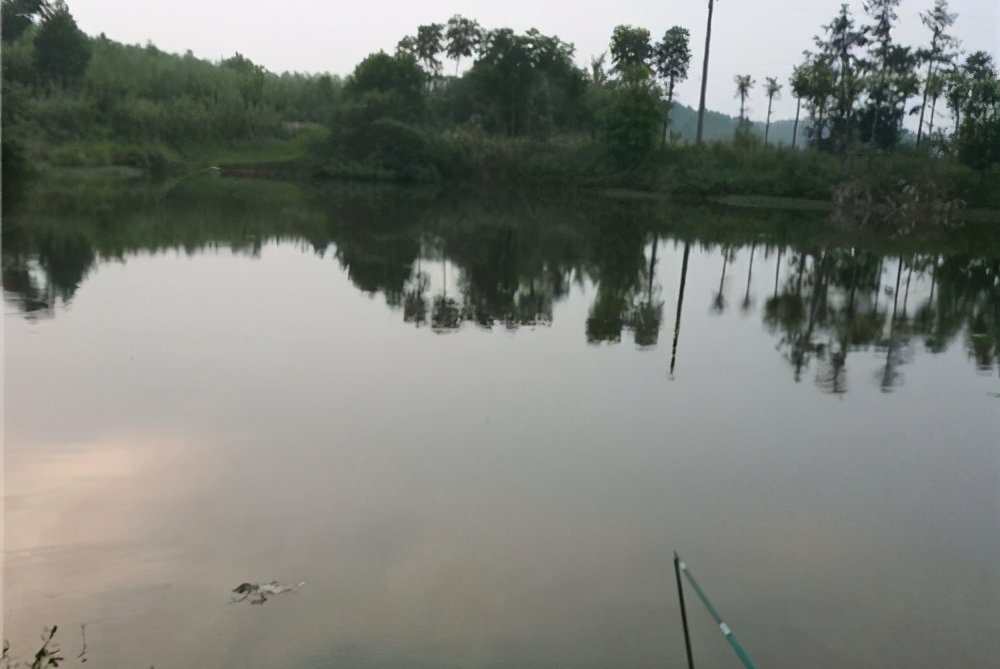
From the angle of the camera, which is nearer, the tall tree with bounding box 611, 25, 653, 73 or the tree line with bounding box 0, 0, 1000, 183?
the tree line with bounding box 0, 0, 1000, 183

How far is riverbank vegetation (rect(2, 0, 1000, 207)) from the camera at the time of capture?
147ft

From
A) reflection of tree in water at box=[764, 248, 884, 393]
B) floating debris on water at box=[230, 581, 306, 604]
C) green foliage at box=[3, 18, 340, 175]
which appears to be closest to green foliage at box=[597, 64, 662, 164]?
green foliage at box=[3, 18, 340, 175]

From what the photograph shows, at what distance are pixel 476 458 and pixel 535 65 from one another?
174 ft

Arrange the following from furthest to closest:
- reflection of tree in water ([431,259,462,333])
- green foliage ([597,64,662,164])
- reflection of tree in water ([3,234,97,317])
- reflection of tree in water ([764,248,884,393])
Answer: green foliage ([597,64,662,164]), reflection of tree in water ([431,259,462,333]), reflection of tree in water ([3,234,97,317]), reflection of tree in water ([764,248,884,393])

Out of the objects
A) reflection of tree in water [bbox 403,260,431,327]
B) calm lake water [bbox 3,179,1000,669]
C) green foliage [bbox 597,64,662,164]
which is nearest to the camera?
calm lake water [bbox 3,179,1000,669]

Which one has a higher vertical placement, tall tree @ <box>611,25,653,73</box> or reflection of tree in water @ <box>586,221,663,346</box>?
tall tree @ <box>611,25,653,73</box>

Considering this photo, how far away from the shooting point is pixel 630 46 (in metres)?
62.8

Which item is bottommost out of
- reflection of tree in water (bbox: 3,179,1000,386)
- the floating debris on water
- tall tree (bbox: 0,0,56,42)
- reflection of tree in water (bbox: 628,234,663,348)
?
the floating debris on water

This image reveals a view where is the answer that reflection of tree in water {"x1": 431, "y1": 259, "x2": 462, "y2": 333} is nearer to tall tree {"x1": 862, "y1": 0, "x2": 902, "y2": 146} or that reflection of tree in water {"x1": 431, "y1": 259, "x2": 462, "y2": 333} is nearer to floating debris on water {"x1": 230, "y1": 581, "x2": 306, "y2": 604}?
floating debris on water {"x1": 230, "y1": 581, "x2": 306, "y2": 604}

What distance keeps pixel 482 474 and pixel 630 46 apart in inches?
2369

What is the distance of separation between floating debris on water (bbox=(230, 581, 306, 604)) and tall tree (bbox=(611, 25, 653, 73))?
60.7 meters

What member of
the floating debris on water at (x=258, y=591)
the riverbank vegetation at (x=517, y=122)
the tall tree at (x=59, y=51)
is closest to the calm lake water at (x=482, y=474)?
the floating debris on water at (x=258, y=591)

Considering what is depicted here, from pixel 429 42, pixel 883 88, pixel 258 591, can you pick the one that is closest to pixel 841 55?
pixel 883 88

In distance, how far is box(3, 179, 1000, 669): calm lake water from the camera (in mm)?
4629
